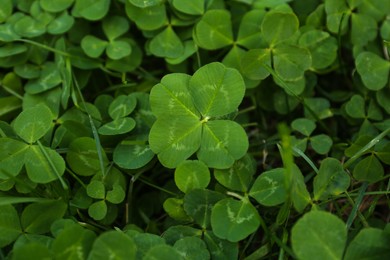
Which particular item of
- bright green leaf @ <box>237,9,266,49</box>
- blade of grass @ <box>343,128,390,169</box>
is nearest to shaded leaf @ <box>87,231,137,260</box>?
blade of grass @ <box>343,128,390,169</box>

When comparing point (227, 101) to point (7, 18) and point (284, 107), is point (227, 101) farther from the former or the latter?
point (7, 18)

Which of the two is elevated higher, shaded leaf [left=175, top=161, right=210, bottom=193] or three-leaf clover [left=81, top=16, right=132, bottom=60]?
three-leaf clover [left=81, top=16, right=132, bottom=60]

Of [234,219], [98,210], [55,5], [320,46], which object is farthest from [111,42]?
[234,219]

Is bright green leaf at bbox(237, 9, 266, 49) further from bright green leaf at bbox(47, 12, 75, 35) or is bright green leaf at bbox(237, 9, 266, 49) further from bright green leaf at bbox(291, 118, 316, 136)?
bright green leaf at bbox(47, 12, 75, 35)

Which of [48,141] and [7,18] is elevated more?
[7,18]

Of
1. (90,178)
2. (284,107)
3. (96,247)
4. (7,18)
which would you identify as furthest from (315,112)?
(7,18)

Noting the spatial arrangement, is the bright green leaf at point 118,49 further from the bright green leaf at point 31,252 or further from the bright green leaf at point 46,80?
the bright green leaf at point 31,252

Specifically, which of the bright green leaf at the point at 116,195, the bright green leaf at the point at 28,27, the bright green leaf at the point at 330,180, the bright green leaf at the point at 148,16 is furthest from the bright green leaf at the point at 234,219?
the bright green leaf at the point at 28,27
